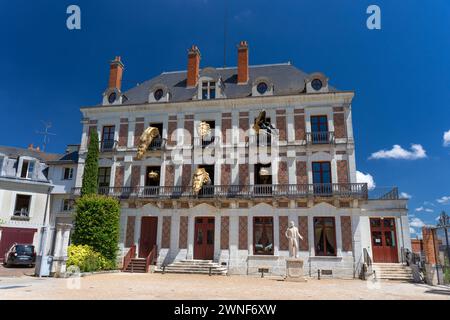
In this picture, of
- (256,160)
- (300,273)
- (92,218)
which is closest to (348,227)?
(300,273)

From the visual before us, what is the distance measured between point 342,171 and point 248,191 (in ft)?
18.0

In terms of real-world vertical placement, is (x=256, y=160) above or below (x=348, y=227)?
above

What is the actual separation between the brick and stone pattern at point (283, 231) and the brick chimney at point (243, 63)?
380 inches

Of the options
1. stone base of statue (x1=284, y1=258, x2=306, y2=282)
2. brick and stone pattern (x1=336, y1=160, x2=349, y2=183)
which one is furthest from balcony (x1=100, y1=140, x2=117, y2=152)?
brick and stone pattern (x1=336, y1=160, x2=349, y2=183)

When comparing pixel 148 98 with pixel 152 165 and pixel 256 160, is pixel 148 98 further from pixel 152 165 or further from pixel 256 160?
pixel 256 160

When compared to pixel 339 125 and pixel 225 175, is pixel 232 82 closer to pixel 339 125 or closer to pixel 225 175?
pixel 225 175

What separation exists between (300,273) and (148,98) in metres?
14.9

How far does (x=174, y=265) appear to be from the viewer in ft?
61.3

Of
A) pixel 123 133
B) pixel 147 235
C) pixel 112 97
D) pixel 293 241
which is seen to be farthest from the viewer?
pixel 112 97

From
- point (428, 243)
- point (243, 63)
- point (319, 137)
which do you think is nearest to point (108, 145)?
point (243, 63)

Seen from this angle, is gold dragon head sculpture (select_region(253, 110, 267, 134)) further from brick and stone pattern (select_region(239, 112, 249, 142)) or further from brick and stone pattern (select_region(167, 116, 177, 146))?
brick and stone pattern (select_region(167, 116, 177, 146))

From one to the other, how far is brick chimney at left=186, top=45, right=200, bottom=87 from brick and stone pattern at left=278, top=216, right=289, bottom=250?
36.7ft

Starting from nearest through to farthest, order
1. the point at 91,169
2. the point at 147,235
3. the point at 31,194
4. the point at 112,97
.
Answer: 1. the point at 147,235
2. the point at 91,169
3. the point at 112,97
4. the point at 31,194

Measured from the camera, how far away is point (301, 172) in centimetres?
1966
